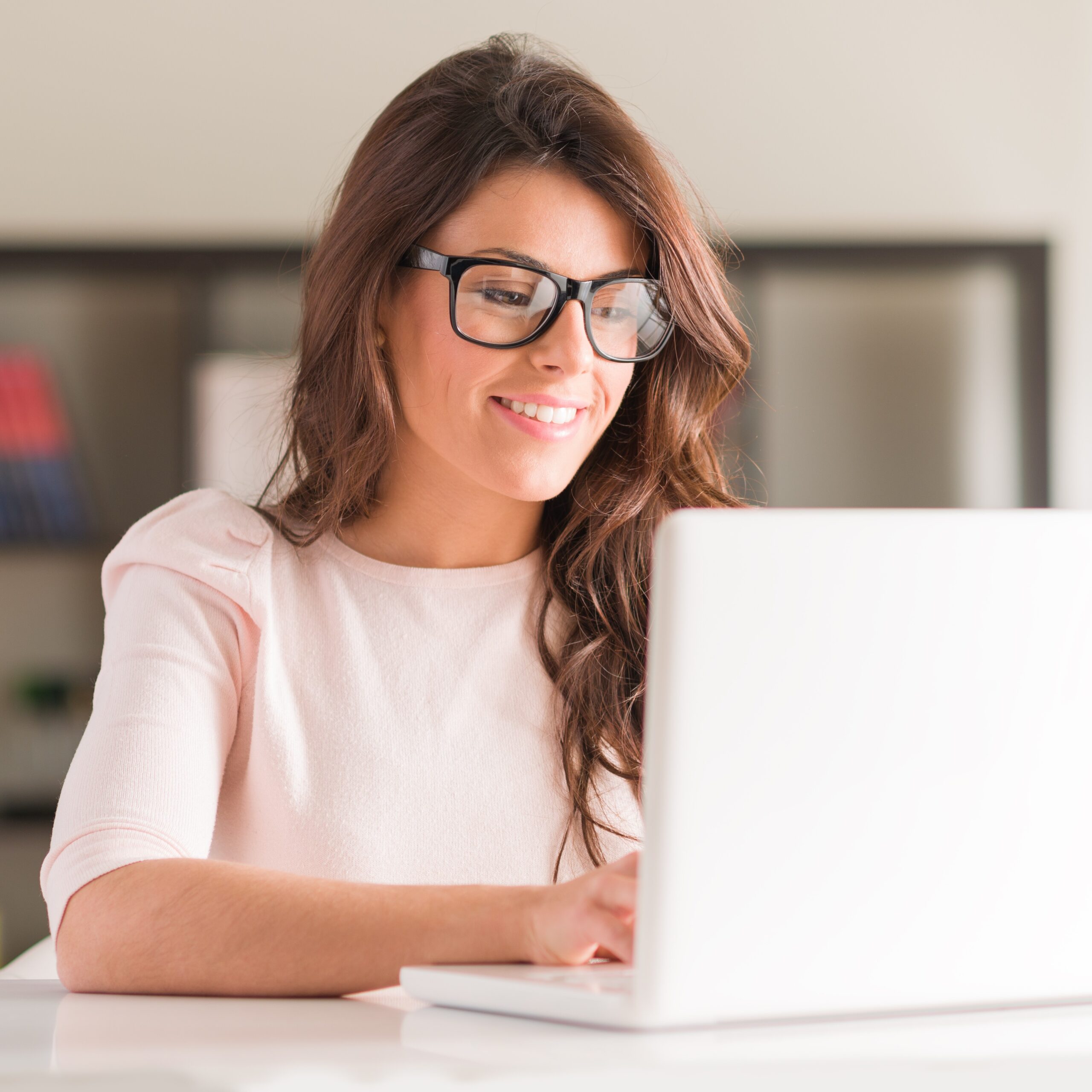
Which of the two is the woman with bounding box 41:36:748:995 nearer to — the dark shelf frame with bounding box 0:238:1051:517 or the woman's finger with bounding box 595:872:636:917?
the woman's finger with bounding box 595:872:636:917

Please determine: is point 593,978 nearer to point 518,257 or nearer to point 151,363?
point 518,257

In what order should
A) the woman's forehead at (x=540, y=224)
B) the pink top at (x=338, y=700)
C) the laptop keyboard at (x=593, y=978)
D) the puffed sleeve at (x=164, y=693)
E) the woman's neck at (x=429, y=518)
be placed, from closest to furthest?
the laptop keyboard at (x=593, y=978)
the puffed sleeve at (x=164, y=693)
the pink top at (x=338, y=700)
the woman's forehead at (x=540, y=224)
the woman's neck at (x=429, y=518)

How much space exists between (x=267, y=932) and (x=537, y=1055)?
32cm

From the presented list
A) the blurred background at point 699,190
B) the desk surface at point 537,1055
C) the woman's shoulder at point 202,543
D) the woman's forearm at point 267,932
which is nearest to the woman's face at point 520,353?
the woman's shoulder at point 202,543

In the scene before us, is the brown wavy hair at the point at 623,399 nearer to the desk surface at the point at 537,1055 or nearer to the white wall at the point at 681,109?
the desk surface at the point at 537,1055

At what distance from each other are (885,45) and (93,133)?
2211 mm

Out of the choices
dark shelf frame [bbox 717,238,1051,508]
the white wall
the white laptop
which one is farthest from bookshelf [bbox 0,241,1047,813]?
the white laptop

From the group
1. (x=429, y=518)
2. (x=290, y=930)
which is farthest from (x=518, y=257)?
(x=290, y=930)

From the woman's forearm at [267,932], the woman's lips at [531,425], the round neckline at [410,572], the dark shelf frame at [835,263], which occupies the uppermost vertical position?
the dark shelf frame at [835,263]

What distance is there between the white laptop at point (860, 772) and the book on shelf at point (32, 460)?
9.57 ft

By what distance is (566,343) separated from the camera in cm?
123

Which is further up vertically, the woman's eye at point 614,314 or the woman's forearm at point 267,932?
the woman's eye at point 614,314

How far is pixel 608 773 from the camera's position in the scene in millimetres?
1290

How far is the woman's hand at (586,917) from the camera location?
695mm
